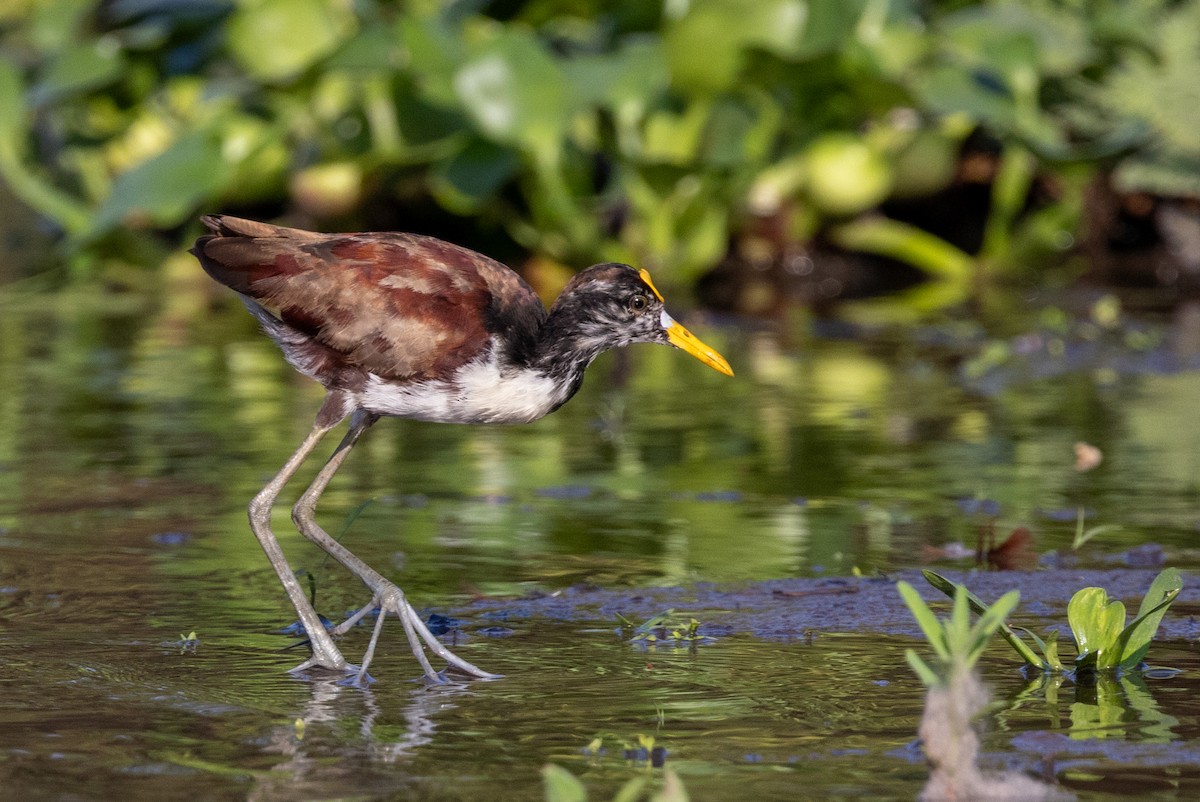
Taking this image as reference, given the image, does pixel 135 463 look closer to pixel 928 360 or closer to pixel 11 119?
pixel 928 360

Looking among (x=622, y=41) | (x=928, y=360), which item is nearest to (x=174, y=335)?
(x=622, y=41)

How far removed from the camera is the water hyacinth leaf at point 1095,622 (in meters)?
4.70

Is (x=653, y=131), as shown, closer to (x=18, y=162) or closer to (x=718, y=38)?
(x=718, y=38)

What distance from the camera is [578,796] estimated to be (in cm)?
348

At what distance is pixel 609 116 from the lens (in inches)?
513

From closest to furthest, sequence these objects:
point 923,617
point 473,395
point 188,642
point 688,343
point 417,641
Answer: point 923,617
point 417,641
point 188,642
point 473,395
point 688,343

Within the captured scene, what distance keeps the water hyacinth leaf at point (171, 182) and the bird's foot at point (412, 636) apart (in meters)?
7.34

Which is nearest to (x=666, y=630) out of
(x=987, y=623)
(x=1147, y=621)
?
(x=1147, y=621)

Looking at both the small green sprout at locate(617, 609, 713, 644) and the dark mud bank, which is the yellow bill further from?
the small green sprout at locate(617, 609, 713, 644)

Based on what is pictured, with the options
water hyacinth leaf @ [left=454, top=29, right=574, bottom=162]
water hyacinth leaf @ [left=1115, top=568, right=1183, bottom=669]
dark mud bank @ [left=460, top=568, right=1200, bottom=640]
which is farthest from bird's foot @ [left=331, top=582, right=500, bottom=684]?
water hyacinth leaf @ [left=454, top=29, right=574, bottom=162]

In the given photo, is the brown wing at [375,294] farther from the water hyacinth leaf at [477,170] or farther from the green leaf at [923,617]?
the water hyacinth leaf at [477,170]

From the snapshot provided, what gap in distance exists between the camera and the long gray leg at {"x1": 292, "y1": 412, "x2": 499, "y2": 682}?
4.91 metres

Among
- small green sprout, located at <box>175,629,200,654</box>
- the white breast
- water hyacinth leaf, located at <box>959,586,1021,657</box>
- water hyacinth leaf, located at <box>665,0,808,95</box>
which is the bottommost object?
small green sprout, located at <box>175,629,200,654</box>

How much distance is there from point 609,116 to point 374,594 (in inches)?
319
